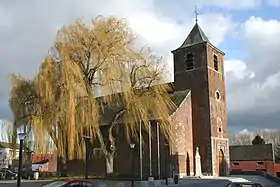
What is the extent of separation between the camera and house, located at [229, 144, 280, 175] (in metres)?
54.9

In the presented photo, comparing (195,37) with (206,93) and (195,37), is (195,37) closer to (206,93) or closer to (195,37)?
(195,37)

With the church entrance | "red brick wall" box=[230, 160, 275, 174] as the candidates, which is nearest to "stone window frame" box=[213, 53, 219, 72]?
the church entrance

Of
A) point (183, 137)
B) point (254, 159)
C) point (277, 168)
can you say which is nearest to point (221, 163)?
point (183, 137)

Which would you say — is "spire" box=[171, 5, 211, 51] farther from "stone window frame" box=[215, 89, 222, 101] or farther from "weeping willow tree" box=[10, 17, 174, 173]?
"weeping willow tree" box=[10, 17, 174, 173]

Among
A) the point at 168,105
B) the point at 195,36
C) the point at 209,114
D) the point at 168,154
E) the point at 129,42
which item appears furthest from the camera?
the point at 195,36

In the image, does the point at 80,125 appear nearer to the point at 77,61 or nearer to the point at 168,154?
the point at 77,61

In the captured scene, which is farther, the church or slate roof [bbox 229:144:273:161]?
slate roof [bbox 229:144:273:161]

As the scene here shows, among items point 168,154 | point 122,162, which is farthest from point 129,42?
point 122,162

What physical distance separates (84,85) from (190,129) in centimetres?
1644

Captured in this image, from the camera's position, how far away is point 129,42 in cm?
2673

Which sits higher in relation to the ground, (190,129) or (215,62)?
(215,62)

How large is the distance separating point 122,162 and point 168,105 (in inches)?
449

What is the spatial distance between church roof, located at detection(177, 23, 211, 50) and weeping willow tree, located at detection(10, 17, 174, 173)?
14.8m

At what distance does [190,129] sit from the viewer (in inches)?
1501
